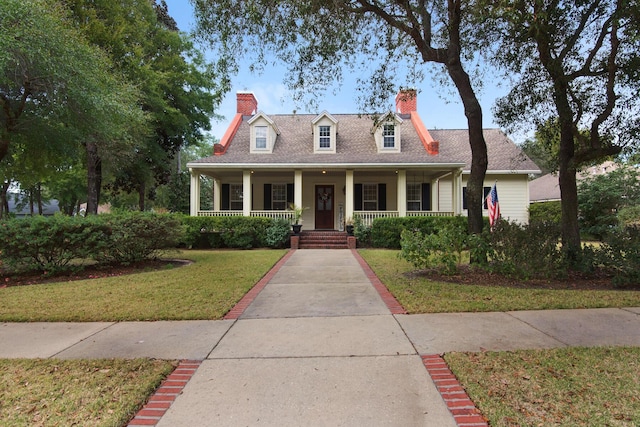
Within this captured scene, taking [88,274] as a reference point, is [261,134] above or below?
above

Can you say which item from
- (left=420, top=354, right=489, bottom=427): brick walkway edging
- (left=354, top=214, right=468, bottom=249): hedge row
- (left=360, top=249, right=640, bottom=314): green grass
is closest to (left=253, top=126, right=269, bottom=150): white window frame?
(left=354, top=214, right=468, bottom=249): hedge row

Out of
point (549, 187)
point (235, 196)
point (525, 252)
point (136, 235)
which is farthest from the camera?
point (549, 187)

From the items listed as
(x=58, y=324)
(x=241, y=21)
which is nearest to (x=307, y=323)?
(x=58, y=324)

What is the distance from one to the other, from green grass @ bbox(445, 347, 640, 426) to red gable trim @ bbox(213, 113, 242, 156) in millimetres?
15308

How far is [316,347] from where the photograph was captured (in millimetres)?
3883

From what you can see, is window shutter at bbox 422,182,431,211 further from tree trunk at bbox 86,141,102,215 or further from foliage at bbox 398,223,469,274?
tree trunk at bbox 86,141,102,215

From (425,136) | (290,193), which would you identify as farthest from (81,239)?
(425,136)

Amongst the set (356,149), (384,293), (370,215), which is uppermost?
(356,149)

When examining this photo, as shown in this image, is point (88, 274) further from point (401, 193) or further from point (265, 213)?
point (401, 193)

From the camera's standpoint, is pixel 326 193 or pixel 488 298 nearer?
pixel 488 298

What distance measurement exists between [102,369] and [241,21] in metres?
7.33

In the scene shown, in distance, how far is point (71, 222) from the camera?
834 centimetres

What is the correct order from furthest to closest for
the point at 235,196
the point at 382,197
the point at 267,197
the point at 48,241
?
the point at 235,196 → the point at 267,197 → the point at 382,197 → the point at 48,241

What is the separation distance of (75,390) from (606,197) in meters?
22.7
